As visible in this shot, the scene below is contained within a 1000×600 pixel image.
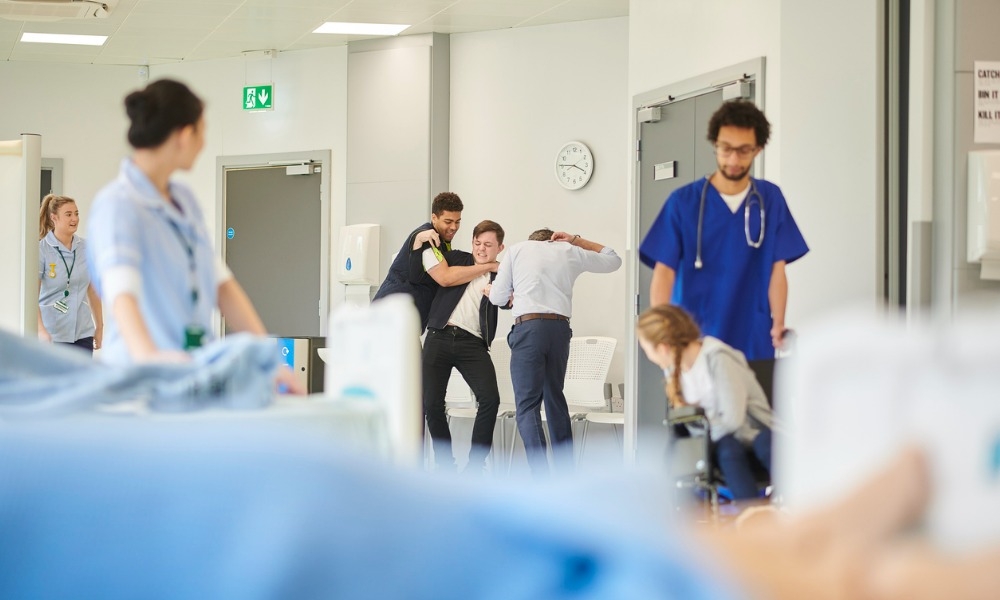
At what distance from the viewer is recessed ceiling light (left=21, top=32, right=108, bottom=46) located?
927cm


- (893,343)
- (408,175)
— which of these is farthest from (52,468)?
(408,175)

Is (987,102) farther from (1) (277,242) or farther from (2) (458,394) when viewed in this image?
(1) (277,242)

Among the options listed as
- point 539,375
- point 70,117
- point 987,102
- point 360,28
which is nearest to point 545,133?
point 360,28

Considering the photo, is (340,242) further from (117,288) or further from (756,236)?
(117,288)

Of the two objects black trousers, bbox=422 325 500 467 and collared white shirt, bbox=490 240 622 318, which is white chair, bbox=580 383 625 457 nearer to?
black trousers, bbox=422 325 500 467

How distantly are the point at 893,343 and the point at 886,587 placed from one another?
0.96ft

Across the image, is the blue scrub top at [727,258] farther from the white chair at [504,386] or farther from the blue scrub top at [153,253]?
the white chair at [504,386]

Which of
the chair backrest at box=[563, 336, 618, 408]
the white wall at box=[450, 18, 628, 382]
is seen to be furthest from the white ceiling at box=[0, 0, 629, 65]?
the chair backrest at box=[563, 336, 618, 408]

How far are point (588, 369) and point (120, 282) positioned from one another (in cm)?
586

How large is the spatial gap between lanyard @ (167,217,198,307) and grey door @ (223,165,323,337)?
7.85 meters

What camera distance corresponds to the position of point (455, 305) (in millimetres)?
6340

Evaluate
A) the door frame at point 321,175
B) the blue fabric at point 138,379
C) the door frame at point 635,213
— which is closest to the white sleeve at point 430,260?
the door frame at point 635,213

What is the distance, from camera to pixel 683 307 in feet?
11.1

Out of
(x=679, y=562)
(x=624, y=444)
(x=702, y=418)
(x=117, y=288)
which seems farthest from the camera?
(x=624, y=444)
